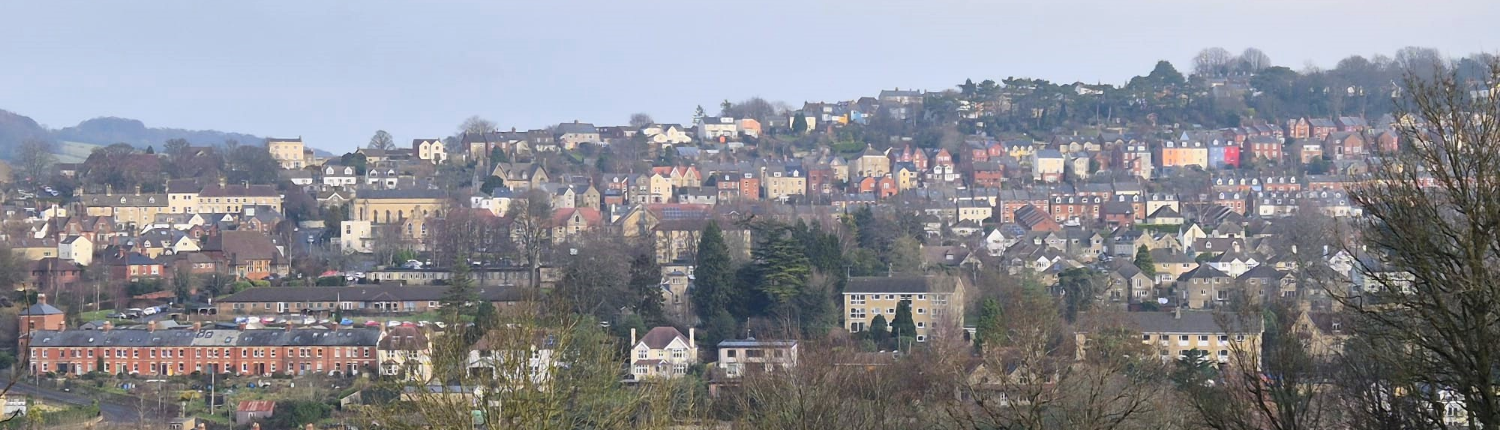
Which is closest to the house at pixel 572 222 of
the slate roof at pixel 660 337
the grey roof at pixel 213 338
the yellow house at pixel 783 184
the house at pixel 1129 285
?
the yellow house at pixel 783 184

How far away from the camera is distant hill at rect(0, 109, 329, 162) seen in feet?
316

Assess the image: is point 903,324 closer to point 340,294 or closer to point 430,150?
point 340,294

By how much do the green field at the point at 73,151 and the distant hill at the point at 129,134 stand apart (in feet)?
35.0

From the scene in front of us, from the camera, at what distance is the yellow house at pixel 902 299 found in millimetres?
29391

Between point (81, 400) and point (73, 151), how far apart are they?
7481 centimetres

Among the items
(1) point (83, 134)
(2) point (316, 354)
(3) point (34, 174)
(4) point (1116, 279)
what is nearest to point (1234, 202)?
(4) point (1116, 279)

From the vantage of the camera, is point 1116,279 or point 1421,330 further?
point 1116,279

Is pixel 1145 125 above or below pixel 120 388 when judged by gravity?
above

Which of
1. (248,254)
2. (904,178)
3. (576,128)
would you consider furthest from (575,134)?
(248,254)

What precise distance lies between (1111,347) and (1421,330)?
1369cm

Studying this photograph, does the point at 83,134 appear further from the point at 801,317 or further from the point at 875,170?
the point at 801,317

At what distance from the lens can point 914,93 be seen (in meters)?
71.7

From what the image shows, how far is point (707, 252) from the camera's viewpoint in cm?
2970

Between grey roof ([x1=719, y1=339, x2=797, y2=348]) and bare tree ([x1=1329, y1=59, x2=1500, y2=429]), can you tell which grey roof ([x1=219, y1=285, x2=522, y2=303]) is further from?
bare tree ([x1=1329, y1=59, x2=1500, y2=429])
